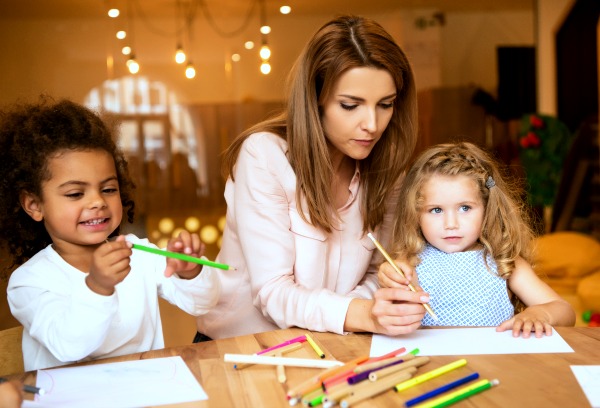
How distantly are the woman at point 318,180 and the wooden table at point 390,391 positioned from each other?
17 centimetres

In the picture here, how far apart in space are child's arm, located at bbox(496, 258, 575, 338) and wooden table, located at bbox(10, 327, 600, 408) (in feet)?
0.19

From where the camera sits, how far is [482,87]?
6234 millimetres

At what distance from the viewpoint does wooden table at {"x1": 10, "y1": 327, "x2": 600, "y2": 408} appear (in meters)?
1.10

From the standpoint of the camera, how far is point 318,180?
1782 mm

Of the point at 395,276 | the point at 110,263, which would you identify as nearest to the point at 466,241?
the point at 395,276

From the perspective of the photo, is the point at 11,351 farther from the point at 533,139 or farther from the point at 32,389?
the point at 533,139

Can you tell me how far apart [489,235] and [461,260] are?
0.10 m

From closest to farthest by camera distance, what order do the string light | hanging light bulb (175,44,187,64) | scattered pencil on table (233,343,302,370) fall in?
1. scattered pencil on table (233,343,302,370)
2. the string light
3. hanging light bulb (175,44,187,64)

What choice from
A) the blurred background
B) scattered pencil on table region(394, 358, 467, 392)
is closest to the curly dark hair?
scattered pencil on table region(394, 358, 467, 392)

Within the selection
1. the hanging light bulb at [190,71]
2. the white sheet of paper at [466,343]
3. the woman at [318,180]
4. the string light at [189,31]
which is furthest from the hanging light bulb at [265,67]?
the white sheet of paper at [466,343]

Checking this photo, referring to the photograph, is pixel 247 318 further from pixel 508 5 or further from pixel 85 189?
pixel 508 5

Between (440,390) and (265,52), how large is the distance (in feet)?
16.4

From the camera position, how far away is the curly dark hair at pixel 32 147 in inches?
65.3

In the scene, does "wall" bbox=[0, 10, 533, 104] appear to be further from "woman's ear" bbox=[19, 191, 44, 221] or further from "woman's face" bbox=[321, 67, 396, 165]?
"woman's face" bbox=[321, 67, 396, 165]
